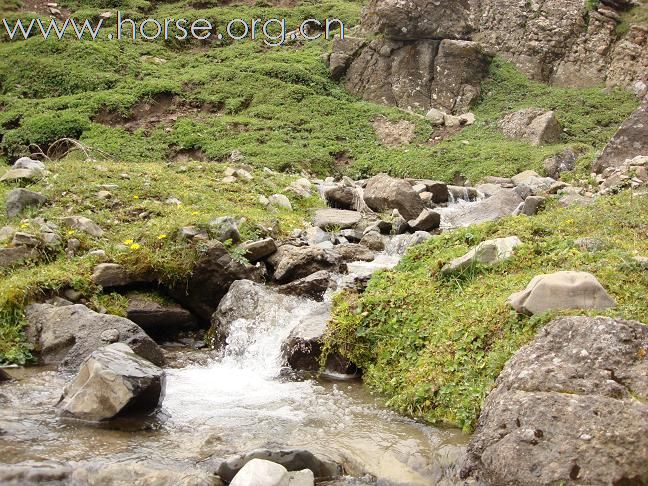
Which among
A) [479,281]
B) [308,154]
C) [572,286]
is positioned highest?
[572,286]

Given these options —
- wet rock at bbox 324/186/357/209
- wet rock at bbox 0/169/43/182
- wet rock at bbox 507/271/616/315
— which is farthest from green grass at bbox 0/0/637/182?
wet rock at bbox 507/271/616/315

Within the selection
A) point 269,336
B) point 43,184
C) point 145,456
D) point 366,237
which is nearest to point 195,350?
point 269,336

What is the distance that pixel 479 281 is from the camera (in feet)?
22.1

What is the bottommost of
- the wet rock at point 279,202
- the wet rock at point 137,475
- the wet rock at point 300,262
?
the wet rock at point 279,202

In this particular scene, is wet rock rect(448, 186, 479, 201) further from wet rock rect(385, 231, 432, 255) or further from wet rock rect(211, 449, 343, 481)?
wet rock rect(211, 449, 343, 481)

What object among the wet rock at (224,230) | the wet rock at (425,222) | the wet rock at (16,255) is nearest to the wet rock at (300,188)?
the wet rock at (425,222)

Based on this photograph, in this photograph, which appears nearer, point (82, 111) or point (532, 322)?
point (532, 322)

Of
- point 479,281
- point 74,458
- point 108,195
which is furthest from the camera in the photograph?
point 108,195

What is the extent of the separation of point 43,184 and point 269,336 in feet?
18.5

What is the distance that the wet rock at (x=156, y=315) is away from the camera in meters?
8.05

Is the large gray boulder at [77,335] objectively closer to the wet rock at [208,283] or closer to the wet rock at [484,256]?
the wet rock at [208,283]

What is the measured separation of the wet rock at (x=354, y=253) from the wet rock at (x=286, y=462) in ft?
18.6

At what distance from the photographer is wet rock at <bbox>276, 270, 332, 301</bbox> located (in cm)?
866

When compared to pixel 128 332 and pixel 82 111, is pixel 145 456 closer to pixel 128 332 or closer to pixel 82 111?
pixel 128 332
